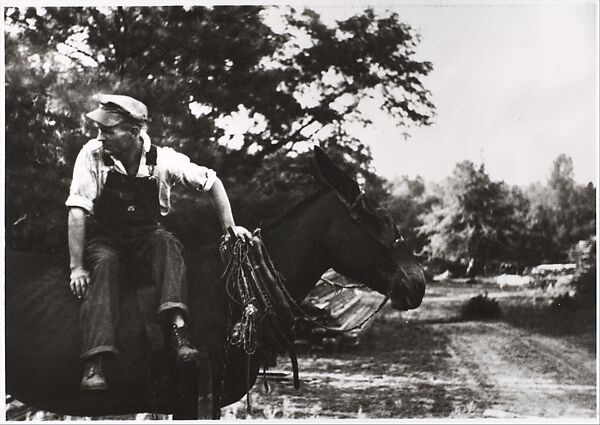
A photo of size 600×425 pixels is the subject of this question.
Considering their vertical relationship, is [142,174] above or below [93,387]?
Result: above

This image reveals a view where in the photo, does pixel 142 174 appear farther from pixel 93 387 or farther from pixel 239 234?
pixel 93 387

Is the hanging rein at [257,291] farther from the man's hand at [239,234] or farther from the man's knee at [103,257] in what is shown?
the man's knee at [103,257]

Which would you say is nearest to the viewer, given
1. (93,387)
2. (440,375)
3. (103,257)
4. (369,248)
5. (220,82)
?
(93,387)

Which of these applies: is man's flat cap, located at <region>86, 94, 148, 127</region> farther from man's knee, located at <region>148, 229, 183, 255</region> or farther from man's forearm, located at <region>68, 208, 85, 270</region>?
man's knee, located at <region>148, 229, 183, 255</region>

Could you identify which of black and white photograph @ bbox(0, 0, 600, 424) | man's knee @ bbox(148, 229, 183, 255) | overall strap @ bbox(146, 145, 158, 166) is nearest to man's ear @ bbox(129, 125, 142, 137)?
overall strap @ bbox(146, 145, 158, 166)

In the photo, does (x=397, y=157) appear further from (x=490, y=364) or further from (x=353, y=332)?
(x=490, y=364)

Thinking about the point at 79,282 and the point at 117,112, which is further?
the point at 117,112

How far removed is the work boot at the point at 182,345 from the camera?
302cm

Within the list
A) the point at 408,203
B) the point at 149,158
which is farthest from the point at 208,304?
the point at 408,203

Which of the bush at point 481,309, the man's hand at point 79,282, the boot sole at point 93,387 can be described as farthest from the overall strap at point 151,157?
the bush at point 481,309

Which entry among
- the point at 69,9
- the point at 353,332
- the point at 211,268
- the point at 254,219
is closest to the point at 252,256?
the point at 211,268

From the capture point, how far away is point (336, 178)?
3.33m

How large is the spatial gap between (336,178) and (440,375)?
1467 millimetres

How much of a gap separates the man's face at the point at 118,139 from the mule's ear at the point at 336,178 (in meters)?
0.97
